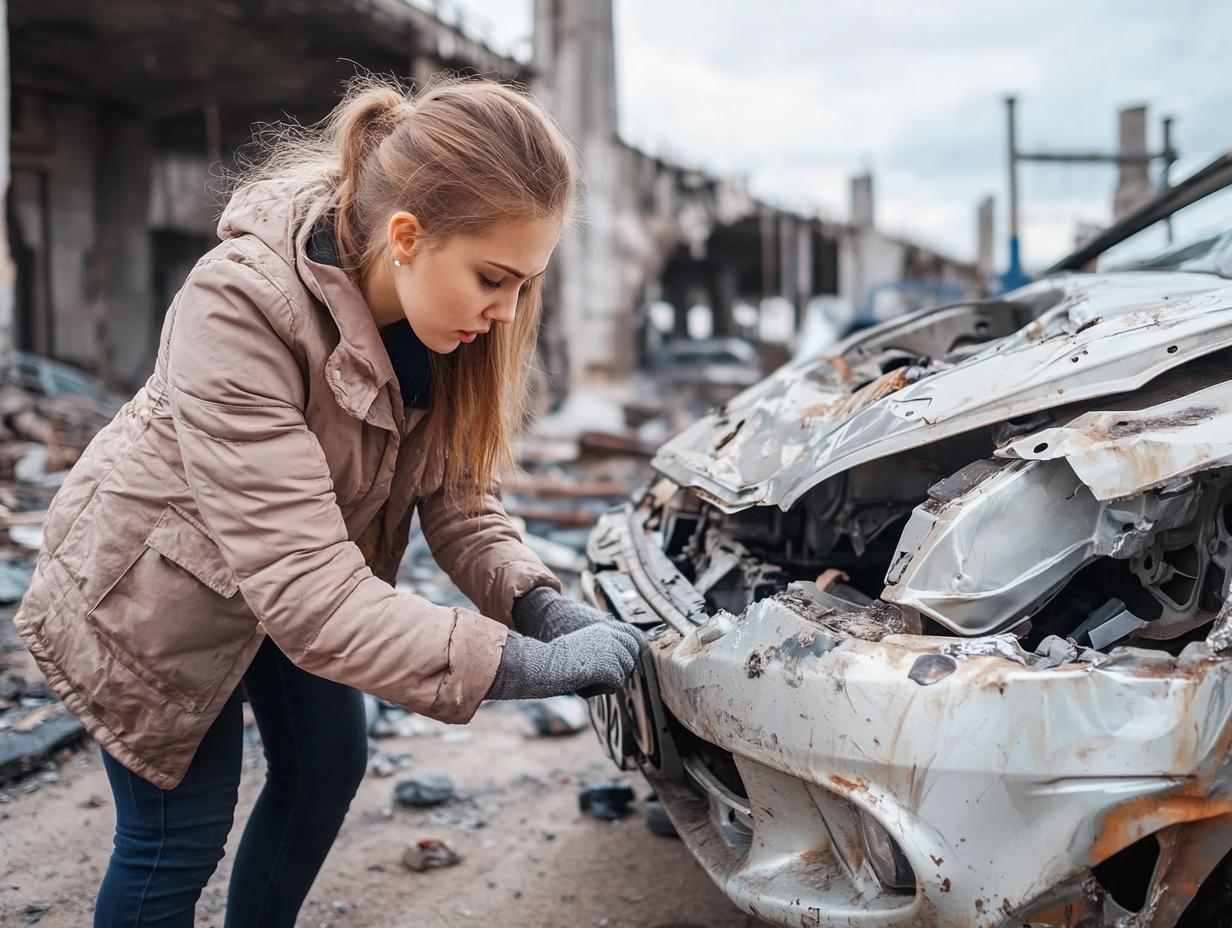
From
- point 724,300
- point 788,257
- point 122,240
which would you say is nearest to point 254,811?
point 122,240

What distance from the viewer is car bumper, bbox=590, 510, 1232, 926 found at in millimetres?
1272

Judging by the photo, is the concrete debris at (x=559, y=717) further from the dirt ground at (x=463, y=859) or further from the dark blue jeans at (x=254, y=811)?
the dark blue jeans at (x=254, y=811)

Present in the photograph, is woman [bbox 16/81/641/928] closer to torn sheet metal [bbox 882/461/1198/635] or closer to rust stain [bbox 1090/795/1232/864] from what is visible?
torn sheet metal [bbox 882/461/1198/635]

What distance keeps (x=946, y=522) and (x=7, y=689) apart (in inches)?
128

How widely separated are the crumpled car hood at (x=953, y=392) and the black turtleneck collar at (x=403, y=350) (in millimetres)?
712

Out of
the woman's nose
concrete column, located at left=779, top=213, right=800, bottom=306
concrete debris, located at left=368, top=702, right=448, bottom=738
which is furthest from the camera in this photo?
concrete column, located at left=779, top=213, right=800, bottom=306

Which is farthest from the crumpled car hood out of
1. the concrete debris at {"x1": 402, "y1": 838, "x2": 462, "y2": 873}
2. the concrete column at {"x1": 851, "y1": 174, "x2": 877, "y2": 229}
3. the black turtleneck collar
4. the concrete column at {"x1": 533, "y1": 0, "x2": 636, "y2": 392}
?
the concrete column at {"x1": 851, "y1": 174, "x2": 877, "y2": 229}

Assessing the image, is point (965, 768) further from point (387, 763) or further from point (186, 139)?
point (186, 139)

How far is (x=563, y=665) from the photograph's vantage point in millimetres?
1469

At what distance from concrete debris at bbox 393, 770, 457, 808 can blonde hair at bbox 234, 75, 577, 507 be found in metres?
1.50

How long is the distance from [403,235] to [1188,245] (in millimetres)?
2645

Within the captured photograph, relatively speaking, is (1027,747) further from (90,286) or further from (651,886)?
(90,286)

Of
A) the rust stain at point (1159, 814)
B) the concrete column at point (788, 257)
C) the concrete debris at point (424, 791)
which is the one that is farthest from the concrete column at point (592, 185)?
the rust stain at point (1159, 814)

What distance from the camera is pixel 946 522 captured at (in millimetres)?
1521
